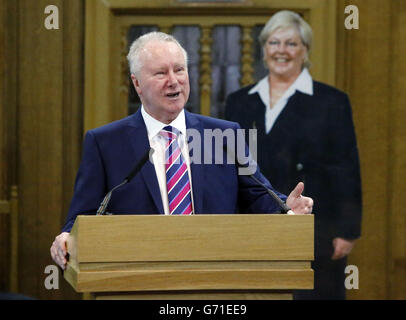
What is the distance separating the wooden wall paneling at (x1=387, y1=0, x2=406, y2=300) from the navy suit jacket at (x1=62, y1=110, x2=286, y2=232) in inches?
73.0

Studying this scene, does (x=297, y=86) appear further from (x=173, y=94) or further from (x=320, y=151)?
(x=173, y=94)

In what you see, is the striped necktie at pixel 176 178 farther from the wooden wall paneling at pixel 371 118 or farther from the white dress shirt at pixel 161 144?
the wooden wall paneling at pixel 371 118

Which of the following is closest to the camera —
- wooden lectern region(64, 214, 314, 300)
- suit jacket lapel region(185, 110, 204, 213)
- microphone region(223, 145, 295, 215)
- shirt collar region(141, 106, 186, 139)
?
wooden lectern region(64, 214, 314, 300)

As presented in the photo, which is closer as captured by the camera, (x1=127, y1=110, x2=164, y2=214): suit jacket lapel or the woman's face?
(x1=127, y1=110, x2=164, y2=214): suit jacket lapel

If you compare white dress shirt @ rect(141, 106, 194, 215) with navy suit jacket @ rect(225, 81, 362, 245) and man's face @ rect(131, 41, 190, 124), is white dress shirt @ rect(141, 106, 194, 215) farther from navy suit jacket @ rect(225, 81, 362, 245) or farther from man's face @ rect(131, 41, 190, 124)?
navy suit jacket @ rect(225, 81, 362, 245)

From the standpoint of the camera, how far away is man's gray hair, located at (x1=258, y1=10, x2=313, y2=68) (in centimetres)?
413

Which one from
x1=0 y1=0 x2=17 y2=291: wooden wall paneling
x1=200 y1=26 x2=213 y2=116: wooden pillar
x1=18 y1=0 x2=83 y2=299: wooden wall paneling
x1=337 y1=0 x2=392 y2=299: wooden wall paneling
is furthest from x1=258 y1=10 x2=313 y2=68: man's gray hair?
x1=0 y1=0 x2=17 y2=291: wooden wall paneling

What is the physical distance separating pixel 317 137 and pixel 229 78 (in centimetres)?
57

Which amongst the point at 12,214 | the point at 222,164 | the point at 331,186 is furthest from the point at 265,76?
the point at 222,164

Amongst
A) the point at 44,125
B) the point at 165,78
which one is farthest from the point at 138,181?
the point at 44,125

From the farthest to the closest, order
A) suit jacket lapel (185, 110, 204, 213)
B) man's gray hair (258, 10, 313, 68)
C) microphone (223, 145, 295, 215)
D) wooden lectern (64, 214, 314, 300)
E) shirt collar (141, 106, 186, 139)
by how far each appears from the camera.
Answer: man's gray hair (258, 10, 313, 68)
shirt collar (141, 106, 186, 139)
suit jacket lapel (185, 110, 204, 213)
microphone (223, 145, 295, 215)
wooden lectern (64, 214, 314, 300)

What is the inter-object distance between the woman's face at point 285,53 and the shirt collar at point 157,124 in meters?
1.77

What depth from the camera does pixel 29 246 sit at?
4.18 metres

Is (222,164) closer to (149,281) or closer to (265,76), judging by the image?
(149,281)
